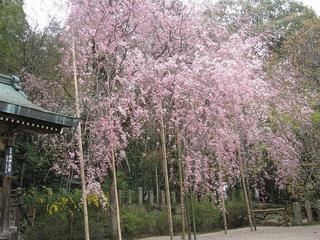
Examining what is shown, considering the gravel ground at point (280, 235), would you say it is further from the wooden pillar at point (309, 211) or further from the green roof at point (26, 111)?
the green roof at point (26, 111)

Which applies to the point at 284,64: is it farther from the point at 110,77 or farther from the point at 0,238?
the point at 0,238

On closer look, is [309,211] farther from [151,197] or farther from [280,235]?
[151,197]

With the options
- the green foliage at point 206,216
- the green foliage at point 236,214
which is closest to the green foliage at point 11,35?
the green foliage at point 206,216

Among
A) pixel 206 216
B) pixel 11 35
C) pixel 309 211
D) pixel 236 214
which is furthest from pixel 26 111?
pixel 236 214

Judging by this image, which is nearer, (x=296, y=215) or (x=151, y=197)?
(x=296, y=215)

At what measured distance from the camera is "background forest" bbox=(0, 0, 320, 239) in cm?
932

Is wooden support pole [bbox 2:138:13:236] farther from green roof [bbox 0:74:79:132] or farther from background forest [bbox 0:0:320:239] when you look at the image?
background forest [bbox 0:0:320:239]

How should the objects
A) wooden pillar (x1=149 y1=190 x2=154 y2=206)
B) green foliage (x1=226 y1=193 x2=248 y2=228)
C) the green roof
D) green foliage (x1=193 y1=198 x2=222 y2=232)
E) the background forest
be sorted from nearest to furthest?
the green roof
the background forest
green foliage (x1=193 y1=198 x2=222 y2=232)
wooden pillar (x1=149 y1=190 x2=154 y2=206)
green foliage (x1=226 y1=193 x2=248 y2=228)

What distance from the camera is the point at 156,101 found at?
9203 millimetres

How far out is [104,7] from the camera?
9.30m

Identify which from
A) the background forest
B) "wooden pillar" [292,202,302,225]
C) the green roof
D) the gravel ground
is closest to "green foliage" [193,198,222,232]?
the background forest

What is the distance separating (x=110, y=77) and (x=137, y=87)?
0.73 m

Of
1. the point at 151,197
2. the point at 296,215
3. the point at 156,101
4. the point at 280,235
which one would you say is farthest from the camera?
the point at 151,197

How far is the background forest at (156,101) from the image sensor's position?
932 centimetres
